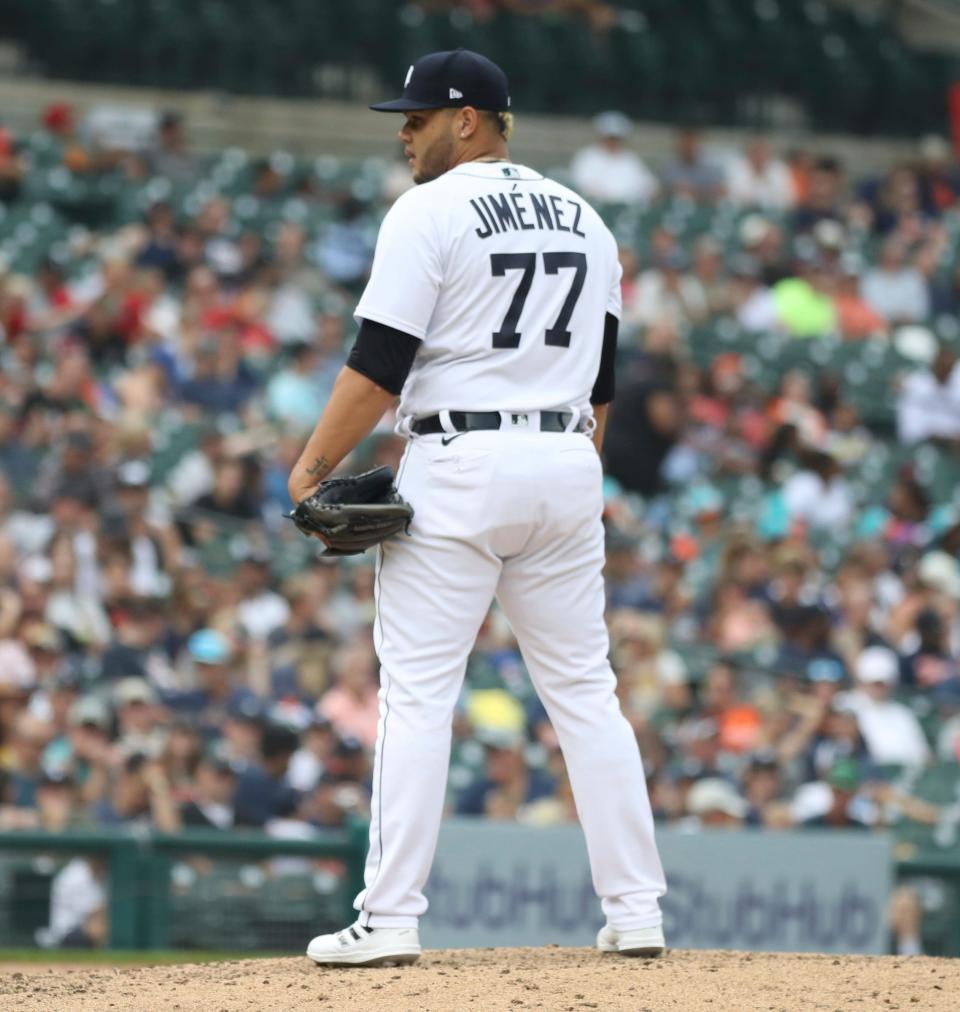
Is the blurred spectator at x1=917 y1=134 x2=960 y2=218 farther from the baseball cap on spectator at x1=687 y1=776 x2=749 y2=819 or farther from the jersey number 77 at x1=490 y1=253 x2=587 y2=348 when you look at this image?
the jersey number 77 at x1=490 y1=253 x2=587 y2=348

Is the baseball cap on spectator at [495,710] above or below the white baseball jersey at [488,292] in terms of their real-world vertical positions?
below

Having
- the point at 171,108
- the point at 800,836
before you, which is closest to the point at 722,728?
the point at 800,836

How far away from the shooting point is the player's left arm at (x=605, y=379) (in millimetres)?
4492

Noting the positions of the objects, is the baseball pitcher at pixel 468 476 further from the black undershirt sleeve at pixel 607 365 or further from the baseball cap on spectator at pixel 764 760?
the baseball cap on spectator at pixel 764 760

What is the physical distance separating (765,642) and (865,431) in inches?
129

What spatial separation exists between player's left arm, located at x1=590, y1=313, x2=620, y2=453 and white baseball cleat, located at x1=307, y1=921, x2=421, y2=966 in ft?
3.74

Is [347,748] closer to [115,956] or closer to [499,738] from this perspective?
[499,738]

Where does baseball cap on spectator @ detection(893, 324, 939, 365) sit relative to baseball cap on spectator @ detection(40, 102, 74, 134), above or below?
below

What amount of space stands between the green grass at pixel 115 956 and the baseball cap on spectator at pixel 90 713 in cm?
101

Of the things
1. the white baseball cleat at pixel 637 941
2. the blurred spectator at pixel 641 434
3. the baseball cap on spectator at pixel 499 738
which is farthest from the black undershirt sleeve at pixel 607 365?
the blurred spectator at pixel 641 434

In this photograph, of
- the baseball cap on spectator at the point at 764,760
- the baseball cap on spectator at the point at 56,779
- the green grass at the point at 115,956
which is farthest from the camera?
the baseball cap on spectator at the point at 764,760

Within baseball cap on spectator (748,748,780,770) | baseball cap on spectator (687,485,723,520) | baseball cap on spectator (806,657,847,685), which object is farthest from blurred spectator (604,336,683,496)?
baseball cap on spectator (748,748,780,770)

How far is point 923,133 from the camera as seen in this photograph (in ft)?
59.2

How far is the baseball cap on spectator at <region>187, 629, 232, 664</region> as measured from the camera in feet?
29.0
